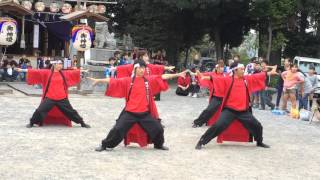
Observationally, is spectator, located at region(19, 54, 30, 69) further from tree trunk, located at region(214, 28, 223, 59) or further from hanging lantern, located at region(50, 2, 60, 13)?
tree trunk, located at region(214, 28, 223, 59)

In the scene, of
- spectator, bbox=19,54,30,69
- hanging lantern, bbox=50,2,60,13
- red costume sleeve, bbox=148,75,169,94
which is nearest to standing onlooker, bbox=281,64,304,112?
red costume sleeve, bbox=148,75,169,94

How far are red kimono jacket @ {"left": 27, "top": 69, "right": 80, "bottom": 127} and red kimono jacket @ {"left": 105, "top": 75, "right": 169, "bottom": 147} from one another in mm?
2506

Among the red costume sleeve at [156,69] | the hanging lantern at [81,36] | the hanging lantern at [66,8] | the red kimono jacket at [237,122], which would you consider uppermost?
the hanging lantern at [66,8]

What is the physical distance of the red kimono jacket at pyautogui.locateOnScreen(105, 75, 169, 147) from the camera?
8.01m

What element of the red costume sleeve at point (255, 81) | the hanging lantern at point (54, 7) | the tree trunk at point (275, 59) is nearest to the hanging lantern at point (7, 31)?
the hanging lantern at point (54, 7)

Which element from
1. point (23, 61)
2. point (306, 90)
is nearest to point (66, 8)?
point (23, 61)

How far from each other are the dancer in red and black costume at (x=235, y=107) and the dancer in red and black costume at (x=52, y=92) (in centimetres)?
291

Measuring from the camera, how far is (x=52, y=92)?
1012 cm

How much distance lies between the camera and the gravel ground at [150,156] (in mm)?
6672

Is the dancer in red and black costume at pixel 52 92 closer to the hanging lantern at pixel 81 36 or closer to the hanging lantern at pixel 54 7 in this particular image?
the hanging lantern at pixel 81 36

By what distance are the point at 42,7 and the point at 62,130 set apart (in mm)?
13890

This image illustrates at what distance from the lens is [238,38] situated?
1181 inches

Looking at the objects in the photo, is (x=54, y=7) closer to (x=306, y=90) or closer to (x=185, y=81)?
(x=185, y=81)

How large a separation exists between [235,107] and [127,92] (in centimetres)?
180
